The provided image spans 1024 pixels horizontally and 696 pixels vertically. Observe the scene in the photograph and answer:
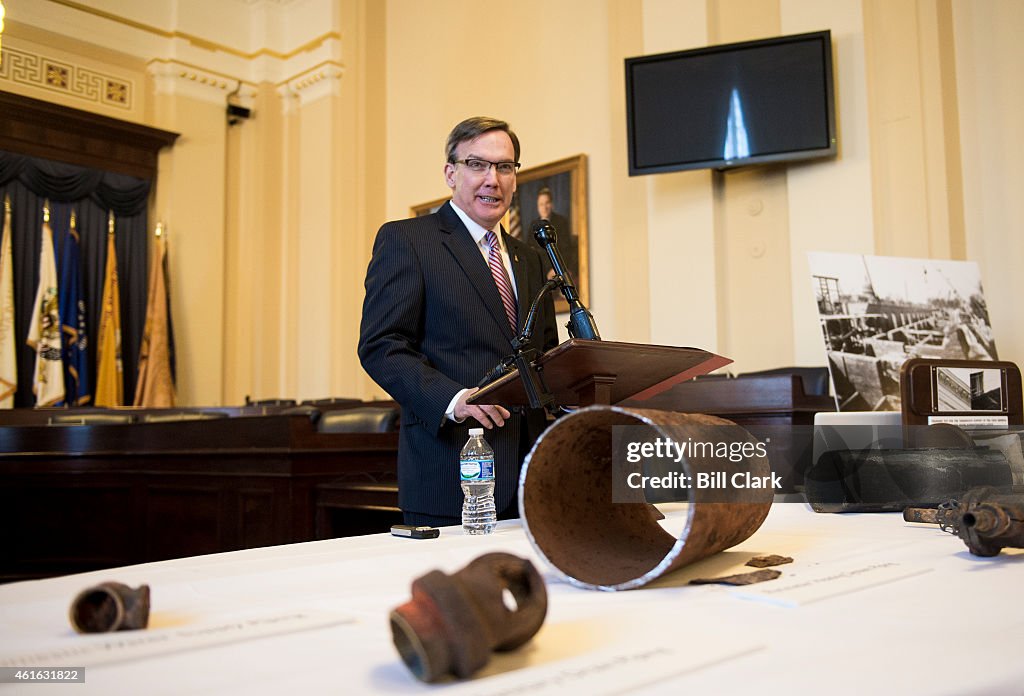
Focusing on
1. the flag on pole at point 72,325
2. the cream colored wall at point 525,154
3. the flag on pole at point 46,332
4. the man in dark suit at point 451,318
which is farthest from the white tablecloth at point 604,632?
the flag on pole at point 72,325

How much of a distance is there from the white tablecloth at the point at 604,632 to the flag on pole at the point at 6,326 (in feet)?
27.7

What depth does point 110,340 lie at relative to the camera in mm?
9297

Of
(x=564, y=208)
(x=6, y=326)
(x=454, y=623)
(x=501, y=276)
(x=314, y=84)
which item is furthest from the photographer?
(x=314, y=84)

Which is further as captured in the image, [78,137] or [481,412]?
[78,137]

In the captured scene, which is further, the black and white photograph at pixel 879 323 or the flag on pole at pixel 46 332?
the flag on pole at pixel 46 332

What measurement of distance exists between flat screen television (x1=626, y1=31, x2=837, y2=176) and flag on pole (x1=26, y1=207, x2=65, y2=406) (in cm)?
599

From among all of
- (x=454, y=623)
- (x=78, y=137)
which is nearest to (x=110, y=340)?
(x=78, y=137)

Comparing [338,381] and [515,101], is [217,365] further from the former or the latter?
[515,101]

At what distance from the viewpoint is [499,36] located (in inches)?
326

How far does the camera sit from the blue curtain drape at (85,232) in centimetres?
885

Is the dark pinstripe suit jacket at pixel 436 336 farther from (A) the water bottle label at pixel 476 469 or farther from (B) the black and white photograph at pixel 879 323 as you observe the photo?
(B) the black and white photograph at pixel 879 323

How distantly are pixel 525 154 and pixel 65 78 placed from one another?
16.1 ft

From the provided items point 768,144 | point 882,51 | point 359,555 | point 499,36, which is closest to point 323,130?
point 499,36

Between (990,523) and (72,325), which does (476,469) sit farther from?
(72,325)
